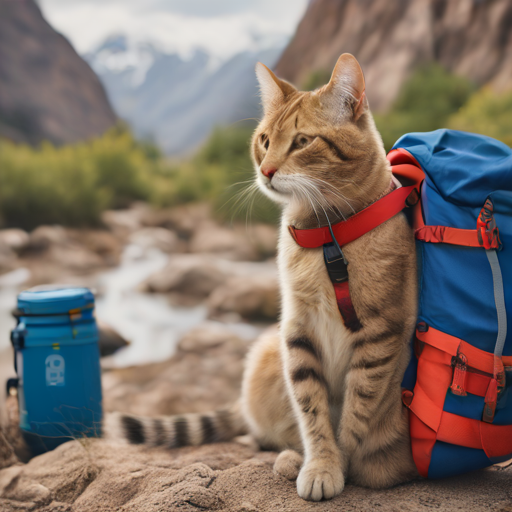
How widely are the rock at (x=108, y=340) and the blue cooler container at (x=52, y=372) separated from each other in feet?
10.4

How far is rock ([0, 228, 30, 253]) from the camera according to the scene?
8344 mm

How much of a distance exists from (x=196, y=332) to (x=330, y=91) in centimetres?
487

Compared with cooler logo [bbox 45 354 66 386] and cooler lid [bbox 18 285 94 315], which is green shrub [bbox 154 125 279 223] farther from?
cooler logo [bbox 45 354 66 386]

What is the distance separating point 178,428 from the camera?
7.16 ft

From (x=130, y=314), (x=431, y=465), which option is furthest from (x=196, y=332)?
(x=431, y=465)

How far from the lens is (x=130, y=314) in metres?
7.41

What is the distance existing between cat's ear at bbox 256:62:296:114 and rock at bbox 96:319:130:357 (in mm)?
4240

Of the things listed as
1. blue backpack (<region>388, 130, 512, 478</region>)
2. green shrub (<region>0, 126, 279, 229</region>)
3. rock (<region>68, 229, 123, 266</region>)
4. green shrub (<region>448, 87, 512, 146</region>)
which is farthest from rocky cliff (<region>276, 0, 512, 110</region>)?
blue backpack (<region>388, 130, 512, 478</region>)

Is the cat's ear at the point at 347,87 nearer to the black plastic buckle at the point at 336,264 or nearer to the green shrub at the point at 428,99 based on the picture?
the black plastic buckle at the point at 336,264

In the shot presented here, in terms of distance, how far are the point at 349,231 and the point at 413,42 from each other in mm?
20108

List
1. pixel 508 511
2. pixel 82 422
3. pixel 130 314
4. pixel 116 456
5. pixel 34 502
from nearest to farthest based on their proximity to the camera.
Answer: pixel 508 511, pixel 34 502, pixel 116 456, pixel 82 422, pixel 130 314

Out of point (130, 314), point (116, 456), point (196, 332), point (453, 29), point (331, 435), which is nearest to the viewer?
point (331, 435)

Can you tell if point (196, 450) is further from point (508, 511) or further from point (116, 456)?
point (508, 511)

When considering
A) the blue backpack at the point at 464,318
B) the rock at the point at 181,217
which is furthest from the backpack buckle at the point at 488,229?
the rock at the point at 181,217
